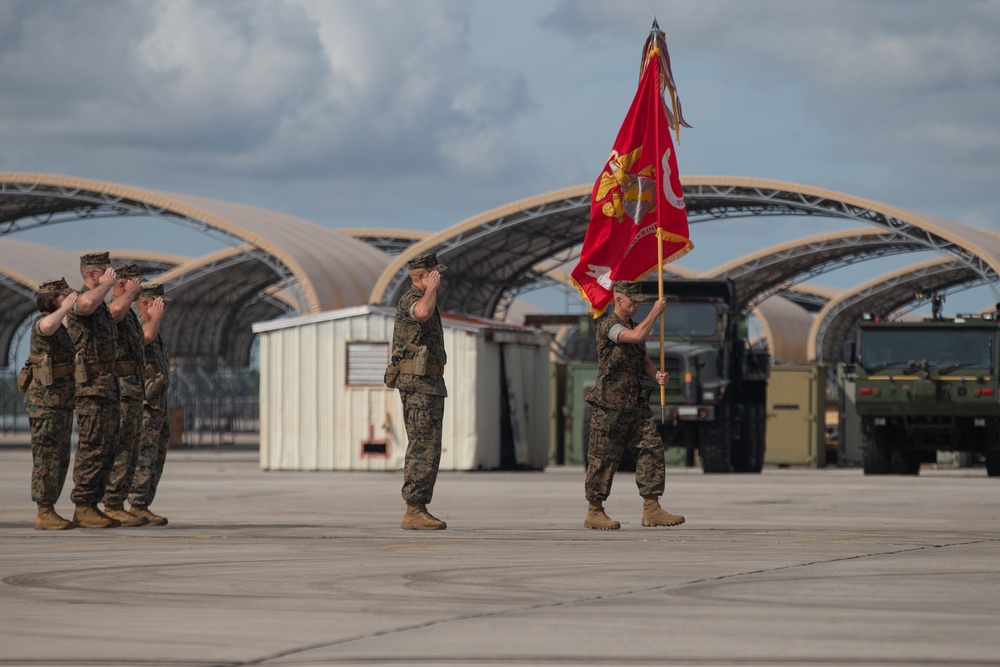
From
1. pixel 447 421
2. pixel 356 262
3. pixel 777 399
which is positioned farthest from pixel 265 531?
pixel 356 262

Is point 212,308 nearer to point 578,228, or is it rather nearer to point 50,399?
point 578,228

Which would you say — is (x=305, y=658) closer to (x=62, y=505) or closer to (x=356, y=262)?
(x=62, y=505)

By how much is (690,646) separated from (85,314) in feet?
21.2

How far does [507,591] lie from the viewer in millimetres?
7320

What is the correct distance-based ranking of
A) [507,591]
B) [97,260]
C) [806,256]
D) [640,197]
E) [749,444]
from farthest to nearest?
[806,256]
[749,444]
[640,197]
[97,260]
[507,591]

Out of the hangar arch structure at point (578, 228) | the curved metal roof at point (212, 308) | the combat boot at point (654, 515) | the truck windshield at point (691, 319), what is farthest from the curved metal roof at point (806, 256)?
the combat boot at point (654, 515)

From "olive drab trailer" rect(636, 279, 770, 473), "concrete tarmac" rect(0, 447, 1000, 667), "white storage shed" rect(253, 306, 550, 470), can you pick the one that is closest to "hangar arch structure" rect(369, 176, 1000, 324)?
"white storage shed" rect(253, 306, 550, 470)

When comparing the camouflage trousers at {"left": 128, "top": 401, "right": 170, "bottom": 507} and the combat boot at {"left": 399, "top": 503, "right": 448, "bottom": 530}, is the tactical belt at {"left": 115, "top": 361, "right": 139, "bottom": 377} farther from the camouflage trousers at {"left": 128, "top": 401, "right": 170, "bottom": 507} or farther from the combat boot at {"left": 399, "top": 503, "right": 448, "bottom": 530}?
the combat boot at {"left": 399, "top": 503, "right": 448, "bottom": 530}

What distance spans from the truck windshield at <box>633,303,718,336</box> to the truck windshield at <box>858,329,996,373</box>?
2135 mm

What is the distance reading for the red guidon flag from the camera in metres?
14.8

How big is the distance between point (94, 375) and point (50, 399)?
0.38 m

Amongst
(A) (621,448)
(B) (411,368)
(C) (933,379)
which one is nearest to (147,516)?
(B) (411,368)

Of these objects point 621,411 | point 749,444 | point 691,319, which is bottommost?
point 749,444

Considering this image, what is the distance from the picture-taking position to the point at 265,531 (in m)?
11.3
